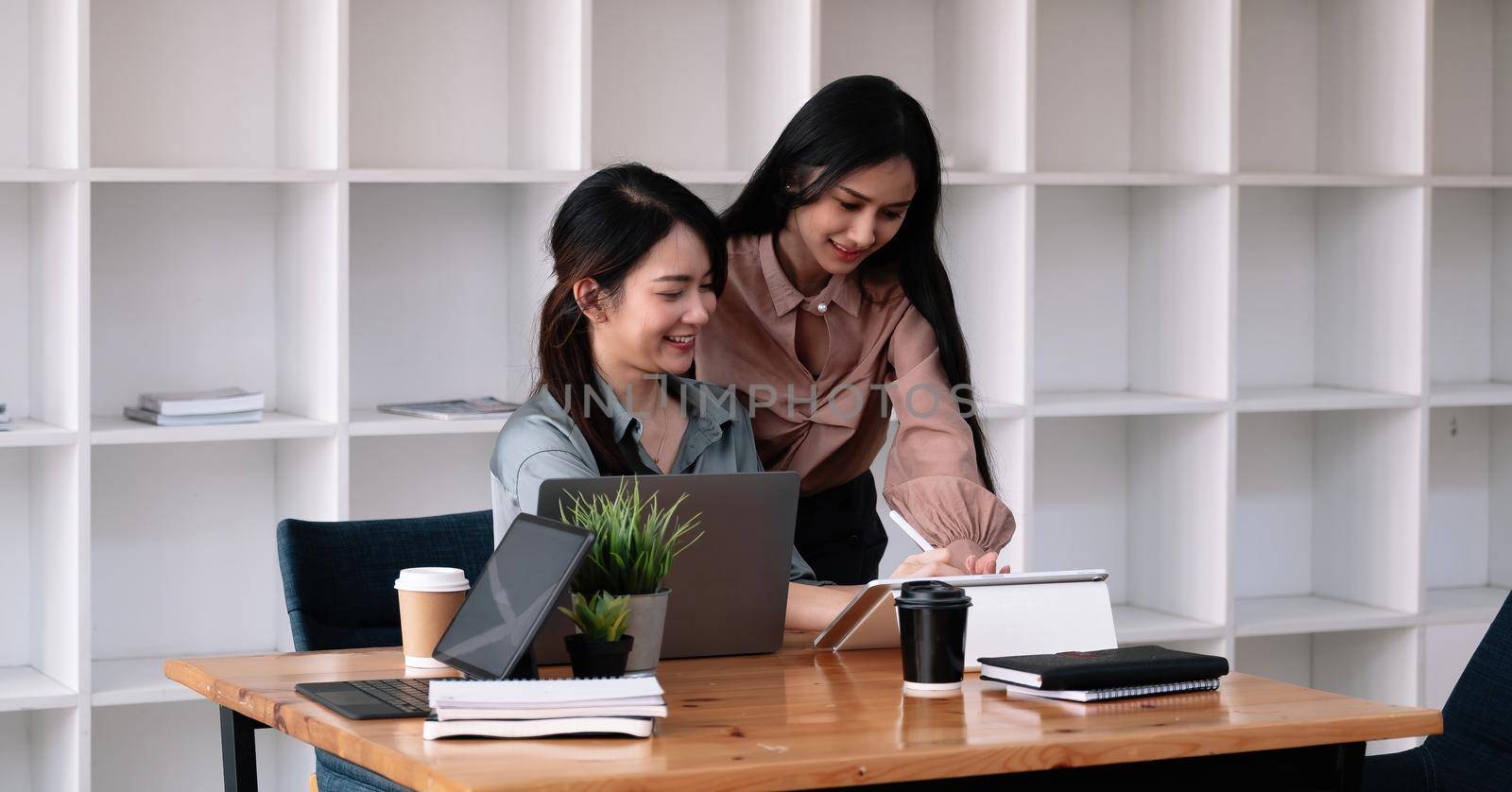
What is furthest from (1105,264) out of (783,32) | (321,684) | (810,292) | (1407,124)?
(321,684)

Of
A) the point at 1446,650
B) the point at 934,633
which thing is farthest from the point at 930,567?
the point at 1446,650

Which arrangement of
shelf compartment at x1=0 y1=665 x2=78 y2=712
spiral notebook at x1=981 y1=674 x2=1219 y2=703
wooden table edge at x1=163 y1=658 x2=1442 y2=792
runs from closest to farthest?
wooden table edge at x1=163 y1=658 x2=1442 y2=792 → spiral notebook at x1=981 y1=674 x2=1219 y2=703 → shelf compartment at x1=0 y1=665 x2=78 y2=712

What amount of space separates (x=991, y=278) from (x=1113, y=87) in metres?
0.70

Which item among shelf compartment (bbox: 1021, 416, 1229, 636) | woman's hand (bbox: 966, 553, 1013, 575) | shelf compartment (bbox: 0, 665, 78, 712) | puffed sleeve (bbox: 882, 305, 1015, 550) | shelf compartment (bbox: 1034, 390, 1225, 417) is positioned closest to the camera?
woman's hand (bbox: 966, 553, 1013, 575)

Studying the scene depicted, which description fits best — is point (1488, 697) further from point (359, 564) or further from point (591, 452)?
point (359, 564)

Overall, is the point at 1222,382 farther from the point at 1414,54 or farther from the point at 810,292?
the point at 810,292

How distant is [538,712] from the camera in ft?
4.77

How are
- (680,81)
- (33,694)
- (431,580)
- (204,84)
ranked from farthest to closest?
(680,81), (204,84), (33,694), (431,580)

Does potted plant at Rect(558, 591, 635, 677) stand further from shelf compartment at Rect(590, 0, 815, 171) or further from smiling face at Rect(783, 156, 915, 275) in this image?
shelf compartment at Rect(590, 0, 815, 171)

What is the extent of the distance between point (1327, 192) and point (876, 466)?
132cm

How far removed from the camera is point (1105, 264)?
393 centimetres

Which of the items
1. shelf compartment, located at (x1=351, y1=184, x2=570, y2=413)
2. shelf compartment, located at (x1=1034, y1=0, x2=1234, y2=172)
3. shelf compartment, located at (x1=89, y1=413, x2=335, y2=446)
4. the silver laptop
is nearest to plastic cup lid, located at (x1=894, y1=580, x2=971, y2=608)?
the silver laptop

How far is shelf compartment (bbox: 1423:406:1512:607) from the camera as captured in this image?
4.23m

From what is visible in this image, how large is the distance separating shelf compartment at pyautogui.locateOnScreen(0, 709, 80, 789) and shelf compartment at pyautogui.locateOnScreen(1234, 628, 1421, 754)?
2.53 meters
